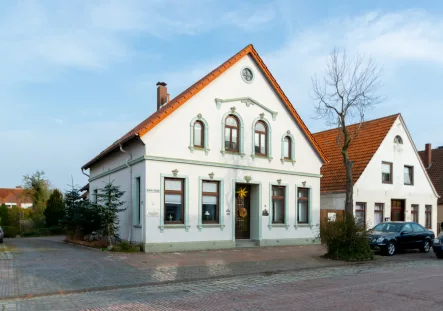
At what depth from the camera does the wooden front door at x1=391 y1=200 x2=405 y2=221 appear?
29531 mm

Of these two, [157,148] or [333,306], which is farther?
[157,148]

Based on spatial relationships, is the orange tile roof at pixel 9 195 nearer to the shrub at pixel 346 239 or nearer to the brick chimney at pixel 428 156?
the brick chimney at pixel 428 156

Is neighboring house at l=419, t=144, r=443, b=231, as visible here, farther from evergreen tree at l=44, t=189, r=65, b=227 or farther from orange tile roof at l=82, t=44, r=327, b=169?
evergreen tree at l=44, t=189, r=65, b=227

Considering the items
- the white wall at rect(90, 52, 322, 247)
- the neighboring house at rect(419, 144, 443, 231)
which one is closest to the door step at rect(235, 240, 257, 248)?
the white wall at rect(90, 52, 322, 247)

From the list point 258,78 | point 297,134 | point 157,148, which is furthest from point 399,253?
point 157,148

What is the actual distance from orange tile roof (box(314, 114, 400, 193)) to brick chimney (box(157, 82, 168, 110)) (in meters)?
11.3

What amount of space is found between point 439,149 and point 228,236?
27.4 metres

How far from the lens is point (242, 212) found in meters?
21.3

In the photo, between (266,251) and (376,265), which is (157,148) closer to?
(266,251)

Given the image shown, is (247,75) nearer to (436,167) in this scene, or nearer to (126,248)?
(126,248)

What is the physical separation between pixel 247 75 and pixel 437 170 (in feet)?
76.1

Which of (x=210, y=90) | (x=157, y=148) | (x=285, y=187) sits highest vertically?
(x=210, y=90)

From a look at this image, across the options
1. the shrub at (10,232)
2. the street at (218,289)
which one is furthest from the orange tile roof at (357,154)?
the shrub at (10,232)

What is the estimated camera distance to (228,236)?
2023cm
